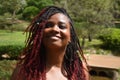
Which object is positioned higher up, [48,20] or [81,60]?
[48,20]

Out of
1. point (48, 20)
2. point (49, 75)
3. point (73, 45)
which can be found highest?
point (48, 20)

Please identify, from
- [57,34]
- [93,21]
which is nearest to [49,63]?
[57,34]

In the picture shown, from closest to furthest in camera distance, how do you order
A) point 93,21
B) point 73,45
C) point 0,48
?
1. point 73,45
2. point 0,48
3. point 93,21

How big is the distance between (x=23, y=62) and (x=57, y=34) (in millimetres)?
239

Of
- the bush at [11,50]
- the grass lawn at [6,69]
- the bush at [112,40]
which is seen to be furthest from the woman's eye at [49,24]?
the bush at [112,40]

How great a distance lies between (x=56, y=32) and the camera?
1.56 m

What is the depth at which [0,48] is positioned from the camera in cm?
1234

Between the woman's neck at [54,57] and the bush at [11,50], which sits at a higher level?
the woman's neck at [54,57]

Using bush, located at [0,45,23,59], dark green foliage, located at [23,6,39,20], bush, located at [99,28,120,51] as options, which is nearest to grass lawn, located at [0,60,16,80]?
bush, located at [0,45,23,59]

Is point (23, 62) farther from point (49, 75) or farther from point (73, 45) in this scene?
point (73, 45)

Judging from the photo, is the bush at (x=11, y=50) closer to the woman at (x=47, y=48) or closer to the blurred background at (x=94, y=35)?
the blurred background at (x=94, y=35)

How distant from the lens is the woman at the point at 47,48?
1568 mm

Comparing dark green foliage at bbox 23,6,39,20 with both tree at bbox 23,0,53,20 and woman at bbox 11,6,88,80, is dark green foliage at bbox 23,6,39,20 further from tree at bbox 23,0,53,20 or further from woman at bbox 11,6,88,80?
woman at bbox 11,6,88,80

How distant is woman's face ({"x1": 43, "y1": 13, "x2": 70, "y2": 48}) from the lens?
1.55 metres
